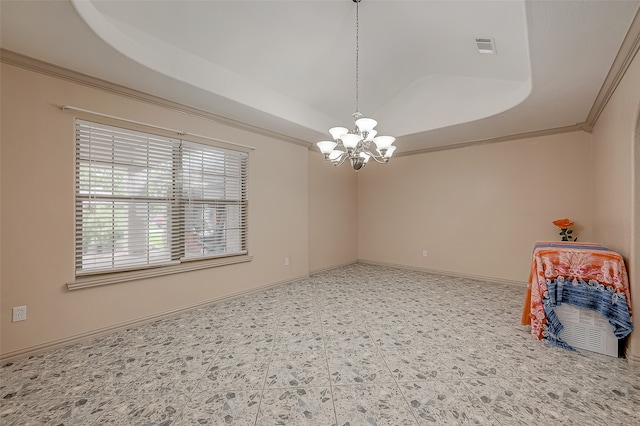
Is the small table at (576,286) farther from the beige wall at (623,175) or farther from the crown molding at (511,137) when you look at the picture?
the crown molding at (511,137)

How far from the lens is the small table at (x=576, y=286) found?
224 cm

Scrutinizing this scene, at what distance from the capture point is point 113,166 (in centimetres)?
280

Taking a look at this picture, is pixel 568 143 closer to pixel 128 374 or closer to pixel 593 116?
pixel 593 116

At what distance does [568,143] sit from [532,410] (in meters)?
4.27

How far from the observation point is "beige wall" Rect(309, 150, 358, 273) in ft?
17.8

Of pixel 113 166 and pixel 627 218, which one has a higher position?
pixel 113 166

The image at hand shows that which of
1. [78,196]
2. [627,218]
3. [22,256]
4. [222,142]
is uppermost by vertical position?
[222,142]

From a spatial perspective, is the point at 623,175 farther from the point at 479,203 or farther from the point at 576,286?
the point at 479,203

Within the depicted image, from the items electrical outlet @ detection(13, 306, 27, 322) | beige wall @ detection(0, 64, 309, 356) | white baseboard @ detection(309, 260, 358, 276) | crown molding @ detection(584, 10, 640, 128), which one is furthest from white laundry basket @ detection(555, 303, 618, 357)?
electrical outlet @ detection(13, 306, 27, 322)

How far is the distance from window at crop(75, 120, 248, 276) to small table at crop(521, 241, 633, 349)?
3.68m

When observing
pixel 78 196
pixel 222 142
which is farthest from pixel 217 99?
pixel 78 196

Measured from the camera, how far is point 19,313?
2.31 m

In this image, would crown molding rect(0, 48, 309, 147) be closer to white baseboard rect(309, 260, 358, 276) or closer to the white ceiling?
the white ceiling

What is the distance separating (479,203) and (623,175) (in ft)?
8.05
